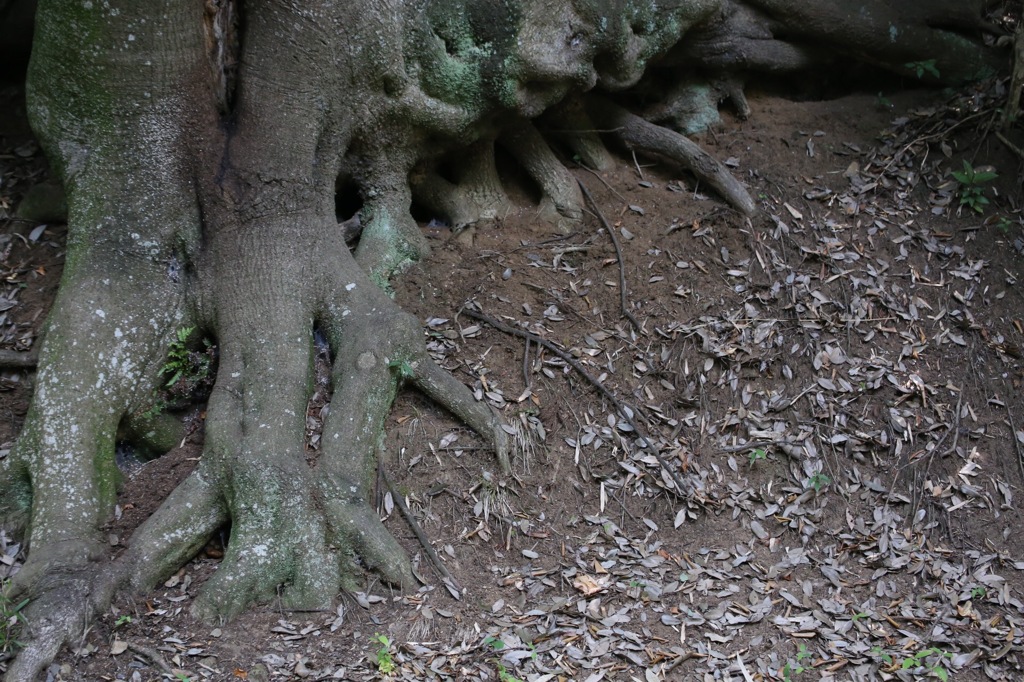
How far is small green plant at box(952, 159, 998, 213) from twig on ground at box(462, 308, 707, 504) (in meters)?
3.05

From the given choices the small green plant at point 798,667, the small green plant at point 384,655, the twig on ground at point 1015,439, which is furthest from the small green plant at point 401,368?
the twig on ground at point 1015,439

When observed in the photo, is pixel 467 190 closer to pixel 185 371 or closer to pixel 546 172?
pixel 546 172

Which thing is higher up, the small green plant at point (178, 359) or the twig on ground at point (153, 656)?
the small green plant at point (178, 359)

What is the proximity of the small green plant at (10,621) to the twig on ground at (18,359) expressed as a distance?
1376 millimetres

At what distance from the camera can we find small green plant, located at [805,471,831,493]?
5.11 metres

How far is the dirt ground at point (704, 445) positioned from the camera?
4207mm

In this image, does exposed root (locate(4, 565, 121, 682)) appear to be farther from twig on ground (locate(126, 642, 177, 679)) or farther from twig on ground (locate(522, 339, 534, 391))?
twig on ground (locate(522, 339, 534, 391))

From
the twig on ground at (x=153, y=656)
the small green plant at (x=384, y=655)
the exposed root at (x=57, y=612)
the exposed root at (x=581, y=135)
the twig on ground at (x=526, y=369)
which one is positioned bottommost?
the small green plant at (x=384, y=655)

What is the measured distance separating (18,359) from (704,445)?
12.1 feet

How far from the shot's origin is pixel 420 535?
4488mm

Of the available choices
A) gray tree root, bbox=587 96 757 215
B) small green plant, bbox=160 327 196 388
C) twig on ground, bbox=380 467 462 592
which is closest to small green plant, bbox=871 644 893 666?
twig on ground, bbox=380 467 462 592

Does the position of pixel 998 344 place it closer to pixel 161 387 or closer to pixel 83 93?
pixel 161 387

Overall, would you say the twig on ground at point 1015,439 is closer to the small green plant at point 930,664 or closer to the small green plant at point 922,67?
the small green plant at point 930,664

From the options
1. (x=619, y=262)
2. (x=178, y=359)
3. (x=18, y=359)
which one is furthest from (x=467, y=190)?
(x=18, y=359)
